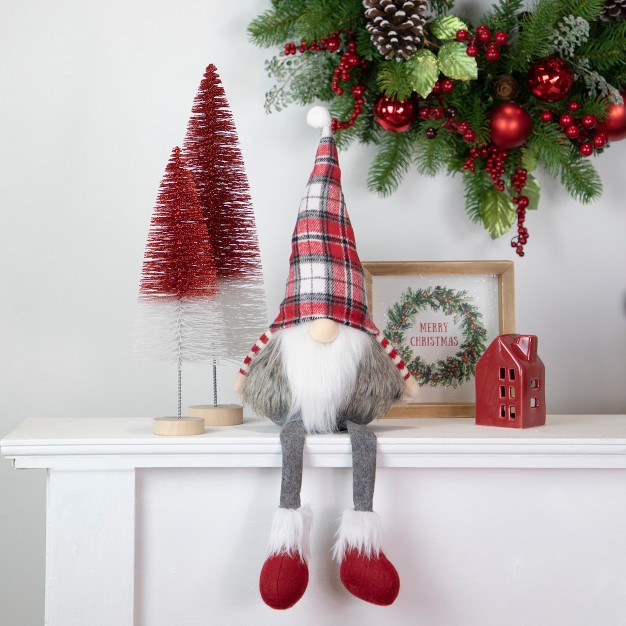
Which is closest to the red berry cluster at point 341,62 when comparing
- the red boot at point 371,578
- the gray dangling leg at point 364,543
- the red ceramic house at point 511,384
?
the red ceramic house at point 511,384

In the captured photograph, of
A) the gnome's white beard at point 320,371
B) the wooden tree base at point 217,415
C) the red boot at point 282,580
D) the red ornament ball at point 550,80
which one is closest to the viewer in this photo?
the red boot at point 282,580

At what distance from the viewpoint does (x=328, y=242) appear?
89 centimetres

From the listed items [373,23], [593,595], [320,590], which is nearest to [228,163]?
[373,23]

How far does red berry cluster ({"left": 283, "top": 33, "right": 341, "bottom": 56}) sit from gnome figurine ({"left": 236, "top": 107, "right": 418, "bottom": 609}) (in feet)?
0.71

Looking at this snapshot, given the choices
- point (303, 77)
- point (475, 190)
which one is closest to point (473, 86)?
point (475, 190)

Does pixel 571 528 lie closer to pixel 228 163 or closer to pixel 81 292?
pixel 228 163

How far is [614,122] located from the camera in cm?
113

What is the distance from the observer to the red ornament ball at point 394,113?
112cm

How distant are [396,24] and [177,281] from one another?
0.49 metres

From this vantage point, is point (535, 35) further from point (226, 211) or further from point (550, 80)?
point (226, 211)

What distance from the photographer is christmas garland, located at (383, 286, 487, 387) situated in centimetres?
109

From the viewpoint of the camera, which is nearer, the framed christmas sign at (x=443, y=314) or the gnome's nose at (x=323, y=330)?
the gnome's nose at (x=323, y=330)

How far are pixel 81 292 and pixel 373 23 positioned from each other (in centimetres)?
62

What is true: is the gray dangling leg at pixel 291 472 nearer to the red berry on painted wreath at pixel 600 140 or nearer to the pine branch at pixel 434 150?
the pine branch at pixel 434 150
